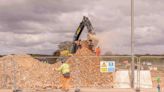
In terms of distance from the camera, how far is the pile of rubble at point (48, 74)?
1125 inches

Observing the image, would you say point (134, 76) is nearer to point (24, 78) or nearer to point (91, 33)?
point (24, 78)

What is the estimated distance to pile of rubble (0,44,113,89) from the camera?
28.6 m

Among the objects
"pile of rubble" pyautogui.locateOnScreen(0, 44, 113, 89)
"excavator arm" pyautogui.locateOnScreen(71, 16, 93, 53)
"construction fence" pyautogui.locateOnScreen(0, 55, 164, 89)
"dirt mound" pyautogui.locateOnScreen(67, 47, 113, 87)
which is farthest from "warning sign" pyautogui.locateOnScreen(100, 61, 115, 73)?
"excavator arm" pyautogui.locateOnScreen(71, 16, 93, 53)

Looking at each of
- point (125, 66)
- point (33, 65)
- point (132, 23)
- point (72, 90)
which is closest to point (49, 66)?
point (33, 65)

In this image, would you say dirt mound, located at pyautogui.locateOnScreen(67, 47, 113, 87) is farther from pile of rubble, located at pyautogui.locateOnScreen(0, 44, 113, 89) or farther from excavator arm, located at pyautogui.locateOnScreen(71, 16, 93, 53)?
excavator arm, located at pyautogui.locateOnScreen(71, 16, 93, 53)

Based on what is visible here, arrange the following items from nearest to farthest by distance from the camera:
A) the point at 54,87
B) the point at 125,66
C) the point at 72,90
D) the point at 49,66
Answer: the point at 72,90 → the point at 54,87 → the point at 49,66 → the point at 125,66

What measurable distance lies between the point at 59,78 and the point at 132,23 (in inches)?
233

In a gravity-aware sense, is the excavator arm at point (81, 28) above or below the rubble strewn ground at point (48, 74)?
above

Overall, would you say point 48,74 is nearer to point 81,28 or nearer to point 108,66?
point 108,66

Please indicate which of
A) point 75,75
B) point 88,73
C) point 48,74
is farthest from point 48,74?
point 88,73

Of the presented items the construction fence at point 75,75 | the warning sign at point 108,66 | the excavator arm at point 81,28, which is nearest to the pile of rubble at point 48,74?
the construction fence at point 75,75

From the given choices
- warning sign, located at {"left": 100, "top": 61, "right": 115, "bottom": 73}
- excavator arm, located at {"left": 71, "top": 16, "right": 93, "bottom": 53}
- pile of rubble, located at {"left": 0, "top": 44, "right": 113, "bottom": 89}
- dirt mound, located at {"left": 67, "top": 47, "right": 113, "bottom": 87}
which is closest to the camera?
warning sign, located at {"left": 100, "top": 61, "right": 115, "bottom": 73}

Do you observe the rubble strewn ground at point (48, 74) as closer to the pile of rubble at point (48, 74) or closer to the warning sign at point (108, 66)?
the pile of rubble at point (48, 74)

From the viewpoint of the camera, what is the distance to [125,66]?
124ft
